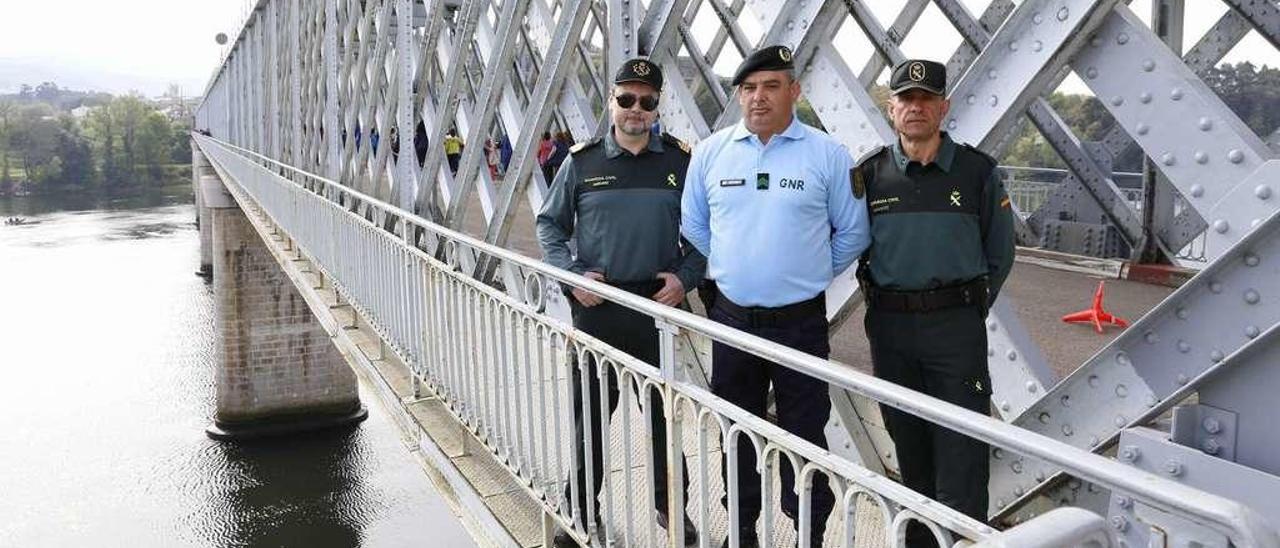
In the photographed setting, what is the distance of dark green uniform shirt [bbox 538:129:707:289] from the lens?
3762 millimetres

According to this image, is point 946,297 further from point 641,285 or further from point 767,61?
point 641,285

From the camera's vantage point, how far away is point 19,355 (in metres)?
37.2

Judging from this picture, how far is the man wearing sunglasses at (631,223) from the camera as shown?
369 cm

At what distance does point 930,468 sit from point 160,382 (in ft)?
117

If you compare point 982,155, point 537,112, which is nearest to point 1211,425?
point 982,155

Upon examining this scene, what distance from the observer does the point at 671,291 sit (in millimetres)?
3713

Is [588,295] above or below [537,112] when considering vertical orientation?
below

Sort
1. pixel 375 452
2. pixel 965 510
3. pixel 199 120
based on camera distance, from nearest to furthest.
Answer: pixel 965 510, pixel 375 452, pixel 199 120

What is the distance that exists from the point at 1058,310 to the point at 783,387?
5.36 meters

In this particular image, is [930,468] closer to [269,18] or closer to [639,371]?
[639,371]

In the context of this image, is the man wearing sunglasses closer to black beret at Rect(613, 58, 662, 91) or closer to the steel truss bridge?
black beret at Rect(613, 58, 662, 91)

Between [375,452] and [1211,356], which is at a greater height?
[1211,356]

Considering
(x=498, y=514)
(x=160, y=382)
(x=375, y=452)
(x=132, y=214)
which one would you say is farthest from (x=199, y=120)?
(x=498, y=514)

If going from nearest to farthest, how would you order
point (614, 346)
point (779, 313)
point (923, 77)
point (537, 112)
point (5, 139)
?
point (923, 77) → point (779, 313) → point (614, 346) → point (537, 112) → point (5, 139)
